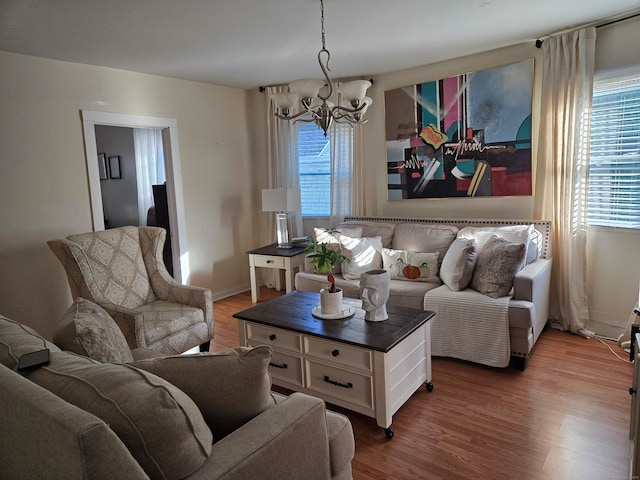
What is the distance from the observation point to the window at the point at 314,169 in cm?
494

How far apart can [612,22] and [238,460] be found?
3822 millimetres

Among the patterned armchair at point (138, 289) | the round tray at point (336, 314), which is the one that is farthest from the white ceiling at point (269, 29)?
the round tray at point (336, 314)

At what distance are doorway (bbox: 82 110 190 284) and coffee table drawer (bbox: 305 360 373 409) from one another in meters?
2.56

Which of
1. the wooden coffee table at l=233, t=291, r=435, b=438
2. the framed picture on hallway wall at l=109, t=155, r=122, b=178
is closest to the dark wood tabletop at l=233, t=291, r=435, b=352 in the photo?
the wooden coffee table at l=233, t=291, r=435, b=438

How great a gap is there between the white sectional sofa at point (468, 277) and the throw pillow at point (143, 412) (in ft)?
7.66

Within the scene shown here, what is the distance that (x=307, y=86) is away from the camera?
250 cm

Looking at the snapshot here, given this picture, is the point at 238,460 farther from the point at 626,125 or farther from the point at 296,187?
the point at 296,187

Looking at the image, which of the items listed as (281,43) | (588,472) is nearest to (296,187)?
(281,43)

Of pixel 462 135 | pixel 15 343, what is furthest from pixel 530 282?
pixel 15 343

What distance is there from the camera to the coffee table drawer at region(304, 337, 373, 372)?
2.23 metres

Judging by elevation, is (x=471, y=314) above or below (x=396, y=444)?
above

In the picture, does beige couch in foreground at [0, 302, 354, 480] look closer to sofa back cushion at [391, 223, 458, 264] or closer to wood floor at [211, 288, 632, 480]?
wood floor at [211, 288, 632, 480]

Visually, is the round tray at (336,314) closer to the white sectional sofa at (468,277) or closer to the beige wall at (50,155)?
the white sectional sofa at (468,277)

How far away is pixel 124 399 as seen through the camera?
0.96 meters
